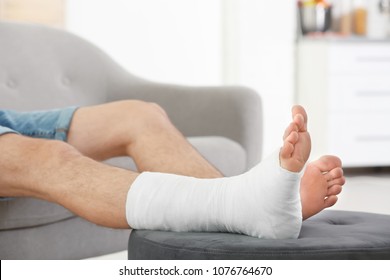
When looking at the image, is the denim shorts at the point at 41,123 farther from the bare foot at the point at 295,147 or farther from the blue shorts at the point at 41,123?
the bare foot at the point at 295,147

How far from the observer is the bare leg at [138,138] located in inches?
60.8

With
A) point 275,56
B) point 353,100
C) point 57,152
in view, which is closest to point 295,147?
point 57,152

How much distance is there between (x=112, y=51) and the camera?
424cm

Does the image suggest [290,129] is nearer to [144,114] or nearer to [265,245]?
[265,245]

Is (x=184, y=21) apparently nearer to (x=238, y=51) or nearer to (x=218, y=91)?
(x=238, y=51)

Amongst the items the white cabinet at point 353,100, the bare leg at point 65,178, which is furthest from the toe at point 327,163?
the white cabinet at point 353,100

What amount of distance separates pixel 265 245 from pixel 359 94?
3.29 m

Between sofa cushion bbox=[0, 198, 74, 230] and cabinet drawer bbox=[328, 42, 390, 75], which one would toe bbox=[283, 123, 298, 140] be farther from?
cabinet drawer bbox=[328, 42, 390, 75]

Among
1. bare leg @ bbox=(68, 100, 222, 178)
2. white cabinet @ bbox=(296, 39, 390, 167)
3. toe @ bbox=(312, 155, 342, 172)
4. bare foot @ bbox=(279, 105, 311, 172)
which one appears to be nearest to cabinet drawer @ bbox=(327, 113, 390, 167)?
white cabinet @ bbox=(296, 39, 390, 167)

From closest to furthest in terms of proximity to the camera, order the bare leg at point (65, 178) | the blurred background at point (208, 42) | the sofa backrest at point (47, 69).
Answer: the bare leg at point (65, 178), the sofa backrest at point (47, 69), the blurred background at point (208, 42)

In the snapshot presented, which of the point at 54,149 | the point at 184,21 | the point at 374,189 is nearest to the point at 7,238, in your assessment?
the point at 54,149

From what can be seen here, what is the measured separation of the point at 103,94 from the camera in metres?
2.67

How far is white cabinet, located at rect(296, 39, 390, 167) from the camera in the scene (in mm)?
4309

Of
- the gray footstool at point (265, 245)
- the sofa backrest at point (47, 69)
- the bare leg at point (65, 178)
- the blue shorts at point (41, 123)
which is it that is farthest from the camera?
the sofa backrest at point (47, 69)
